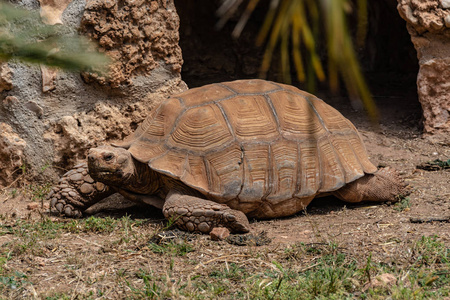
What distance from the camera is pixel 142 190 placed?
13.4ft

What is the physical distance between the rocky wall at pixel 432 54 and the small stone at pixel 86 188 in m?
3.59

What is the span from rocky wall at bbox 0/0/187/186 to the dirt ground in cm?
43

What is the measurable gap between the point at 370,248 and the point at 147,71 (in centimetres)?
257

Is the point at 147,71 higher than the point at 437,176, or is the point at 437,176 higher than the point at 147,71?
the point at 147,71

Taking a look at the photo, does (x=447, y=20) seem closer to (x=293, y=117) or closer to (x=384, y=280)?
(x=293, y=117)

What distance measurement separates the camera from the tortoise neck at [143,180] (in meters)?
3.98

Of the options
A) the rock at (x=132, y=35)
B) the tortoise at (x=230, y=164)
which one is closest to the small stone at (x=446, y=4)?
the tortoise at (x=230, y=164)

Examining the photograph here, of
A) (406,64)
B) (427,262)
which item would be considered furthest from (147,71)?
(406,64)

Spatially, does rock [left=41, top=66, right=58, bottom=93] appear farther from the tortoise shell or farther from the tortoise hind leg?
the tortoise hind leg

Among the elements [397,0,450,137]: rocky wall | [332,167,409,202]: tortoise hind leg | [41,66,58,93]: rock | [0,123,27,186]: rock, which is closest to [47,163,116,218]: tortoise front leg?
[0,123,27,186]: rock

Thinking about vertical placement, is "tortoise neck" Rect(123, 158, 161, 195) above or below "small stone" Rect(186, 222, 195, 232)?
above

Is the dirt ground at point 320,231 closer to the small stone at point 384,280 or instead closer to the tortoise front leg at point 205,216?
the tortoise front leg at point 205,216

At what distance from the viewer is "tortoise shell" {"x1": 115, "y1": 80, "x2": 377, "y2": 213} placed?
12.5 feet

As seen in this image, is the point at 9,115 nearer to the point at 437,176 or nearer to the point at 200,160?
the point at 200,160
